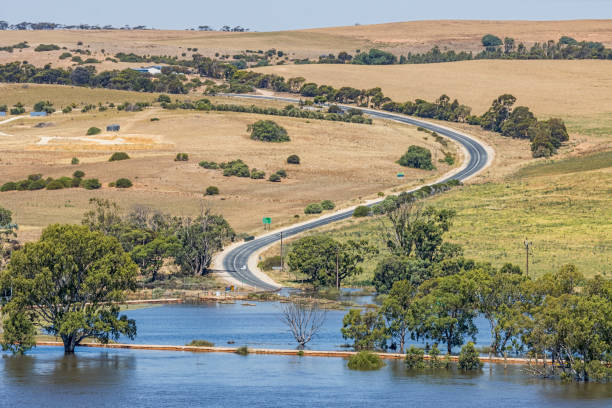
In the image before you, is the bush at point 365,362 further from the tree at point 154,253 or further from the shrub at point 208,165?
the shrub at point 208,165

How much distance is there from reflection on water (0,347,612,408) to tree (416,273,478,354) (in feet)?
14.0

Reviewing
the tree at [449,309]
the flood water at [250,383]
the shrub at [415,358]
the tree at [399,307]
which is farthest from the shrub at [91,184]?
the shrub at [415,358]

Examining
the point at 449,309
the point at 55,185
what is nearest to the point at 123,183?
the point at 55,185

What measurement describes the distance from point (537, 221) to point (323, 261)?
42.6 m

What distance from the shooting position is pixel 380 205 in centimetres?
15925

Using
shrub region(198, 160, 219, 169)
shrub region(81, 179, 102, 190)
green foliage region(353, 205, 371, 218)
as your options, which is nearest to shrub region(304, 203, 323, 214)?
green foliage region(353, 205, 371, 218)

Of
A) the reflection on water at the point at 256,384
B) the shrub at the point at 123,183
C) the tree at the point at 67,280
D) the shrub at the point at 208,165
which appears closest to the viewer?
the reflection on water at the point at 256,384

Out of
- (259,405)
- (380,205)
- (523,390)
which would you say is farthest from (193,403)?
(380,205)

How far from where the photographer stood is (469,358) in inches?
2995

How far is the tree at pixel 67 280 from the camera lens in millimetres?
75625

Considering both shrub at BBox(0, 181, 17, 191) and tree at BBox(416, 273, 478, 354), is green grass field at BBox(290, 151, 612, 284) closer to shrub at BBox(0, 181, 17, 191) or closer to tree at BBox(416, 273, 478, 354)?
tree at BBox(416, 273, 478, 354)

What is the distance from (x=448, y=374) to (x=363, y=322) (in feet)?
34.0

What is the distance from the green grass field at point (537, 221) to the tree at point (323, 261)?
257 centimetres

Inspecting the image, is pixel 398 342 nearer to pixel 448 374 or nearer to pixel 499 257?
pixel 448 374
